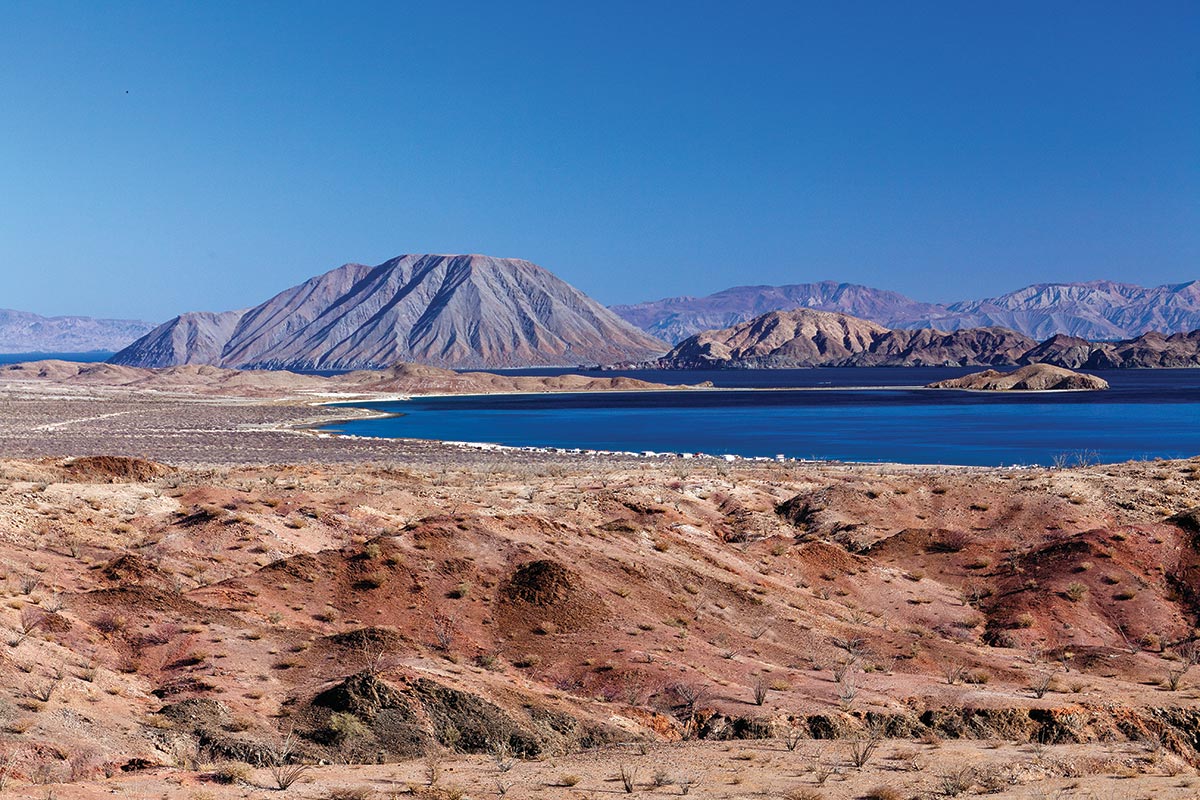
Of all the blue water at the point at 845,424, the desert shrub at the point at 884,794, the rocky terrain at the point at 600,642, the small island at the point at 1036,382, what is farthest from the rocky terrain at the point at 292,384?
the desert shrub at the point at 884,794

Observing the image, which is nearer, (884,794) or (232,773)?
(884,794)

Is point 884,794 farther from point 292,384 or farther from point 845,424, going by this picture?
point 292,384

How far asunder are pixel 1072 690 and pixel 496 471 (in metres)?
39.8

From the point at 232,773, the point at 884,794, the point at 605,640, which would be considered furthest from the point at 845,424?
the point at 232,773

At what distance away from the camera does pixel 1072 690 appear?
67.7ft

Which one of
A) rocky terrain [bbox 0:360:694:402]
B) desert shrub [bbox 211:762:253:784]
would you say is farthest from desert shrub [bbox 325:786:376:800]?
rocky terrain [bbox 0:360:694:402]

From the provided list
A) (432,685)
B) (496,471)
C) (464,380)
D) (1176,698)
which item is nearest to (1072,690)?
(1176,698)

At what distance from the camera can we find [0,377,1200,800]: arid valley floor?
15.4 meters

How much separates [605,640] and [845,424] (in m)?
91.0

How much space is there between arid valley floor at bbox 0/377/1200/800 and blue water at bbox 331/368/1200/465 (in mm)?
39395

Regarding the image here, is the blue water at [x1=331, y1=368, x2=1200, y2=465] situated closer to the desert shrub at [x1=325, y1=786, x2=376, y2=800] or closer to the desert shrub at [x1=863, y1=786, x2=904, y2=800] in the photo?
the desert shrub at [x1=863, y1=786, x2=904, y2=800]

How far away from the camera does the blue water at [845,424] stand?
82.1 metres

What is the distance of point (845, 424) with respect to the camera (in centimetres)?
10975

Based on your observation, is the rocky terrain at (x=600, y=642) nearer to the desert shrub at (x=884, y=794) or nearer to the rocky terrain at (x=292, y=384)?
the desert shrub at (x=884, y=794)
